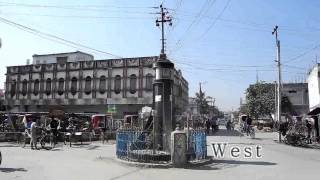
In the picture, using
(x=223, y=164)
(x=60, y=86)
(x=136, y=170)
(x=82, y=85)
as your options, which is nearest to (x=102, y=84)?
(x=82, y=85)

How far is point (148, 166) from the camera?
15.9 m

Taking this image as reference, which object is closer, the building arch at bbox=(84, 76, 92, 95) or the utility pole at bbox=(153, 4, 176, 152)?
the utility pole at bbox=(153, 4, 176, 152)

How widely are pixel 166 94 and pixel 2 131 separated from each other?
59.0ft

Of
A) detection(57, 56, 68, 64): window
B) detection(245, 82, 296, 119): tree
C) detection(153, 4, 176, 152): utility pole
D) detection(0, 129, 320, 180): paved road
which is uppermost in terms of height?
detection(57, 56, 68, 64): window

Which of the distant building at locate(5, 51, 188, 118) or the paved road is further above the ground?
the distant building at locate(5, 51, 188, 118)

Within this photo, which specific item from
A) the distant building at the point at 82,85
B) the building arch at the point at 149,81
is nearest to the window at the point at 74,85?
the distant building at the point at 82,85

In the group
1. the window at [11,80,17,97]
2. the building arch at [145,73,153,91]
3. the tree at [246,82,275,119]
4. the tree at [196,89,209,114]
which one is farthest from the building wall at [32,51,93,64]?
the tree at [196,89,209,114]

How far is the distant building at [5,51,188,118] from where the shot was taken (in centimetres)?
5681

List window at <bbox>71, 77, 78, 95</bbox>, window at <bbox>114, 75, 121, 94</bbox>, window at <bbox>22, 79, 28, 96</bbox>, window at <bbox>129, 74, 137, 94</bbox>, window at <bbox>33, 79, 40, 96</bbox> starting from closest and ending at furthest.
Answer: window at <bbox>129, 74, 137, 94</bbox> → window at <bbox>114, 75, 121, 94</bbox> → window at <bbox>71, 77, 78, 95</bbox> → window at <bbox>33, 79, 40, 96</bbox> → window at <bbox>22, 79, 28, 96</bbox>

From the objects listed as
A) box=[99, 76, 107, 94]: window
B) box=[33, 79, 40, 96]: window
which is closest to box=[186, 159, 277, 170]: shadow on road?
box=[99, 76, 107, 94]: window

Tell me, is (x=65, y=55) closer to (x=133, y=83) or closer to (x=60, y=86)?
(x=60, y=86)

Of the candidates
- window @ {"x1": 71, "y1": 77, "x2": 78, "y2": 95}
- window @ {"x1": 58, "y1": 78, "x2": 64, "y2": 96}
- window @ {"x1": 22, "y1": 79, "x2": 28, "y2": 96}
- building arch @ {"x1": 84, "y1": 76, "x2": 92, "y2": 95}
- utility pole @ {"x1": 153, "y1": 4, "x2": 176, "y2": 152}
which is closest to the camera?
utility pole @ {"x1": 153, "y1": 4, "x2": 176, "y2": 152}

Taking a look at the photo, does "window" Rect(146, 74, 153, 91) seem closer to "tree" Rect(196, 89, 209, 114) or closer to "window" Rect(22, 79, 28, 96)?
"window" Rect(22, 79, 28, 96)

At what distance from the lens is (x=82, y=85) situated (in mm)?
60250
